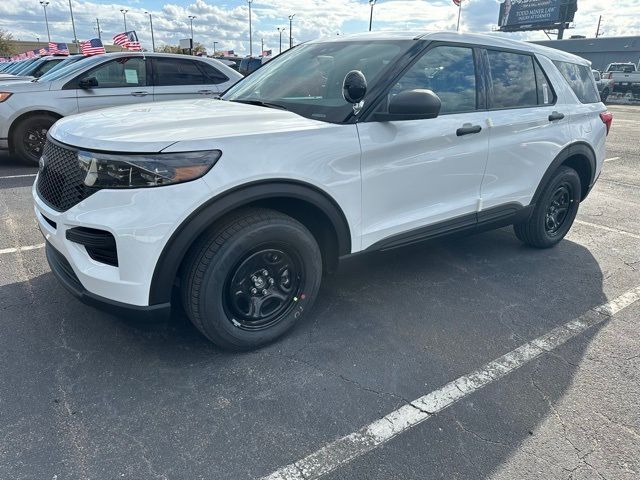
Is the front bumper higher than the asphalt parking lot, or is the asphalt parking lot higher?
the front bumper

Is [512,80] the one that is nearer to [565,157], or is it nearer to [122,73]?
[565,157]

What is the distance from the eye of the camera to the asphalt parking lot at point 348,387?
81.8 inches

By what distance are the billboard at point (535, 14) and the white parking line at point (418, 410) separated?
2263 inches

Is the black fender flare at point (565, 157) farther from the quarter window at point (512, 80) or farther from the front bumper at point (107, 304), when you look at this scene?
the front bumper at point (107, 304)

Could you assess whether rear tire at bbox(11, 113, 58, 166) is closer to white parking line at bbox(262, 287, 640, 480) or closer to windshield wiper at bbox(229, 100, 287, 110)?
windshield wiper at bbox(229, 100, 287, 110)

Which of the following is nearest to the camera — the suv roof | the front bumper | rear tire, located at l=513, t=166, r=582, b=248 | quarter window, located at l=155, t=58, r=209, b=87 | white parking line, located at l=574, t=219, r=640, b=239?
the front bumper

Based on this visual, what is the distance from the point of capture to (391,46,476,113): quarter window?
3158mm

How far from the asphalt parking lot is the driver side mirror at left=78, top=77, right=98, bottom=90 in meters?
4.67

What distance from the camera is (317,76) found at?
3387mm

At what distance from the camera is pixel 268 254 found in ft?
8.98

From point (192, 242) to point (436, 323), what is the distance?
68.3 inches

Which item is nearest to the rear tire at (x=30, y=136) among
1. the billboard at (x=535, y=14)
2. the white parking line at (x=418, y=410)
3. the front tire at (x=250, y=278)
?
the front tire at (x=250, y=278)

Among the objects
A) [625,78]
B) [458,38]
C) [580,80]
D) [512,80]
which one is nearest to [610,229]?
[580,80]

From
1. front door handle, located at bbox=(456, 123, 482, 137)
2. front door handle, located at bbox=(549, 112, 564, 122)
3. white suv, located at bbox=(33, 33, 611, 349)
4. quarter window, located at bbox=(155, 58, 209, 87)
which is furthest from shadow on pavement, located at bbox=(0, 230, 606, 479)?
quarter window, located at bbox=(155, 58, 209, 87)
